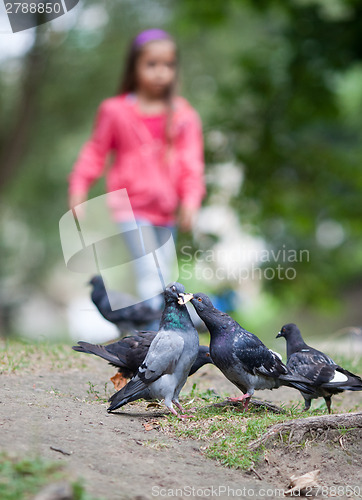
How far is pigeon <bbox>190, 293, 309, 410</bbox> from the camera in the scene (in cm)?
A: 396

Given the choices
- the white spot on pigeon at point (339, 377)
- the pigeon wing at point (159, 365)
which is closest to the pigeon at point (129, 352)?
the pigeon wing at point (159, 365)

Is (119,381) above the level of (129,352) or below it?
below

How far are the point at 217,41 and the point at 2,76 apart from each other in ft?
17.2

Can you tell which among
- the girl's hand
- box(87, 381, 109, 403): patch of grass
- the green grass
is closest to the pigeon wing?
box(87, 381, 109, 403): patch of grass

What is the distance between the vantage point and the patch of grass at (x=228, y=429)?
11.6ft

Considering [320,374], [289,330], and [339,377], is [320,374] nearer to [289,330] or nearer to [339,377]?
[339,377]

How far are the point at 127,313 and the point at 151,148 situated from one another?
179 centimetres

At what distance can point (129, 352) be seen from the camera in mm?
4523

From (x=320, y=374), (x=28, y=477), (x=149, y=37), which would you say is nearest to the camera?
(x=28, y=477)

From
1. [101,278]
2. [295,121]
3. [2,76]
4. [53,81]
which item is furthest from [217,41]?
[101,278]

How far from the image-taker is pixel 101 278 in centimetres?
674

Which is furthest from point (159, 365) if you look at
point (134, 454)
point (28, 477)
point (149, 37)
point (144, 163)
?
point (149, 37)

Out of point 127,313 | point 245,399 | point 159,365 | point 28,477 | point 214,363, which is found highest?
point 28,477

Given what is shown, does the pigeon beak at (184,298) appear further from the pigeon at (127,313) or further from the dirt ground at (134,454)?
the pigeon at (127,313)
